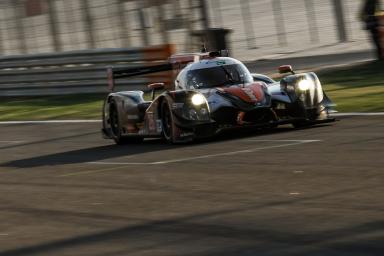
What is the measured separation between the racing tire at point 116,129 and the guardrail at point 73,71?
6600 mm

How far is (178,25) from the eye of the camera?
27156 mm

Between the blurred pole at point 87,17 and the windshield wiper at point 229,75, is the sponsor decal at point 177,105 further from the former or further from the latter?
the blurred pole at point 87,17

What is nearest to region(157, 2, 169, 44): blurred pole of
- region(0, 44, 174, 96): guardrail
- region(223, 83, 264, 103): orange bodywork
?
region(0, 44, 174, 96): guardrail

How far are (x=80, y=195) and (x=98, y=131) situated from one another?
7.73 meters

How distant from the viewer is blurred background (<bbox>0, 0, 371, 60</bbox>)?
1065 inches

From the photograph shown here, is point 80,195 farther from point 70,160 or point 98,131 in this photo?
point 98,131

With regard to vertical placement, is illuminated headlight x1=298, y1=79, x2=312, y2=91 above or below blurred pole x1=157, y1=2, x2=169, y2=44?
below

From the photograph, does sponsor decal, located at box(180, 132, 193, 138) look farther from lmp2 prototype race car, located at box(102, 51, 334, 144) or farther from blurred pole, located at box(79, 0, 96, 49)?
blurred pole, located at box(79, 0, 96, 49)

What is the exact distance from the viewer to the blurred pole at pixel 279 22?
31922 mm

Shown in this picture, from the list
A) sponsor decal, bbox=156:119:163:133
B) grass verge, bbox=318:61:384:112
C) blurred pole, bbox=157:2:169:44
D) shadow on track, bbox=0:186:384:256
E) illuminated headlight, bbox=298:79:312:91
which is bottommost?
grass verge, bbox=318:61:384:112

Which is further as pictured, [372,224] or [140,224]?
[140,224]

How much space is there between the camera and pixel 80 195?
1023 centimetres

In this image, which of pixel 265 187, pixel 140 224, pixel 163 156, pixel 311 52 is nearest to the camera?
pixel 140 224

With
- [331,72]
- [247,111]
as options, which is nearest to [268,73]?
[331,72]
